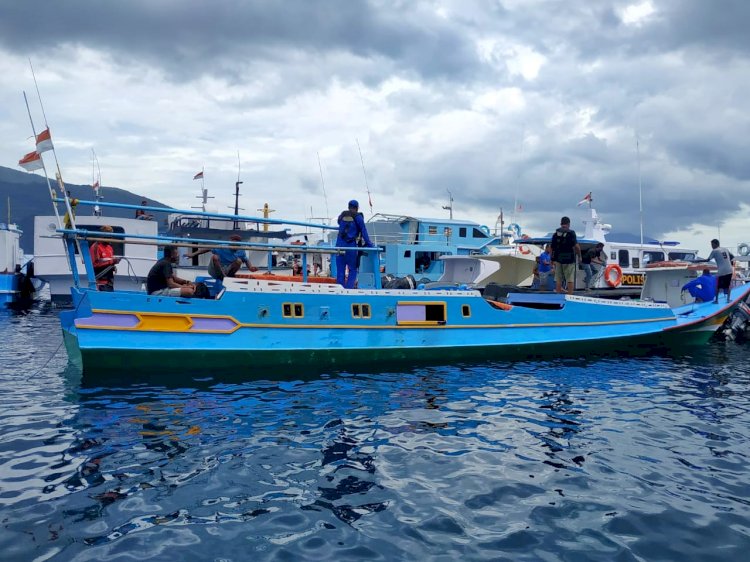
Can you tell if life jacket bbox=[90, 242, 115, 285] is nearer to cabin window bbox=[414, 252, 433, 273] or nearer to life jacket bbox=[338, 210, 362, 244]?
life jacket bbox=[338, 210, 362, 244]

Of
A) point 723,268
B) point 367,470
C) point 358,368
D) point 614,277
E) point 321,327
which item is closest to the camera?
point 367,470

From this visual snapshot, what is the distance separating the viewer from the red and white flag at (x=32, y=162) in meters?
11.5

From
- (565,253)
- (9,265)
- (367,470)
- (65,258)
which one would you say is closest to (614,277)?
(565,253)

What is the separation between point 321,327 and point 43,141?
6.71m

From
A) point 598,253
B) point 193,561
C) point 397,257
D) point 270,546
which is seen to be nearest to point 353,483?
point 270,546

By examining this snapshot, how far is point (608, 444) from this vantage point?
25.4 ft

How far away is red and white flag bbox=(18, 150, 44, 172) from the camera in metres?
11.5

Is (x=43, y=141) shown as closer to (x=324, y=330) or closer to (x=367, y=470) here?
(x=324, y=330)

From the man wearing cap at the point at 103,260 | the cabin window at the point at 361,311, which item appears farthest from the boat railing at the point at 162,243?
the man wearing cap at the point at 103,260

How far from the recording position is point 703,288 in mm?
18375

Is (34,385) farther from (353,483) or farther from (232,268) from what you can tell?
(353,483)

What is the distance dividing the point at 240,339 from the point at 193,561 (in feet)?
24.1

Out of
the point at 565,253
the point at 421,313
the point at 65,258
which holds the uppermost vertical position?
the point at 65,258

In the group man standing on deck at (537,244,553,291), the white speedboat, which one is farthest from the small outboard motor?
the white speedboat
